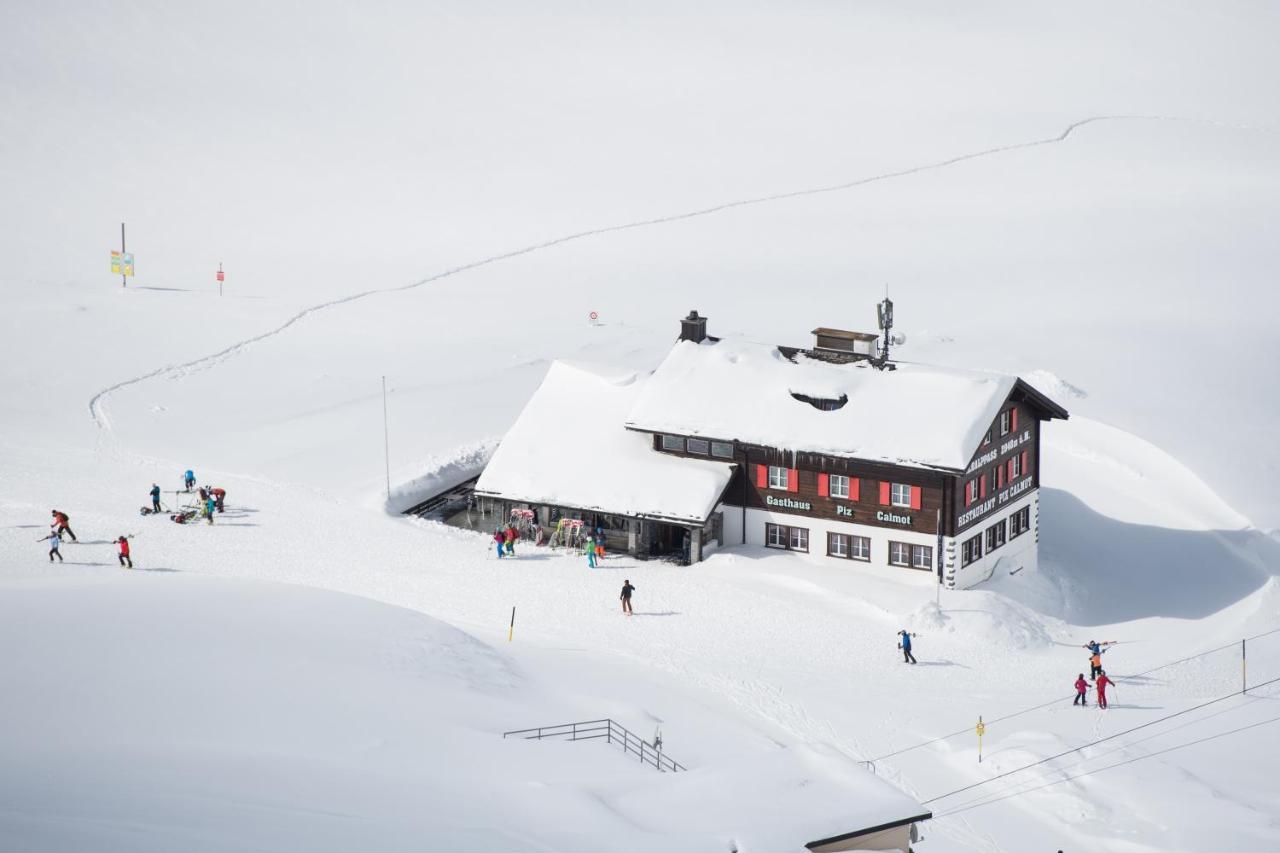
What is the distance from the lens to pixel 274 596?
126 feet

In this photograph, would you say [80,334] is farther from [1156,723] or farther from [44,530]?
[1156,723]

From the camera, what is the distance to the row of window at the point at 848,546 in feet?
160

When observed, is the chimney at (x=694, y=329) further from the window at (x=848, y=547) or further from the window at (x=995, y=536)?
the window at (x=995, y=536)

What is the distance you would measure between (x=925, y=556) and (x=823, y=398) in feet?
19.8

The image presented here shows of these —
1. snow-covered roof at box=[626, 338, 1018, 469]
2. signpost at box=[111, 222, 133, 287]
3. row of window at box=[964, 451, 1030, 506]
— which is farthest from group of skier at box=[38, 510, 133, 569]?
signpost at box=[111, 222, 133, 287]

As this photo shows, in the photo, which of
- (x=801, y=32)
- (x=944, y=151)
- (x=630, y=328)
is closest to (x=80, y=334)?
(x=630, y=328)

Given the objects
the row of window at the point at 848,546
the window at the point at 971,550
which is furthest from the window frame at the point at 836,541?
the window at the point at 971,550

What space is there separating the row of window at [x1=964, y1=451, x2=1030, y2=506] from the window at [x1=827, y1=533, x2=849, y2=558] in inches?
158

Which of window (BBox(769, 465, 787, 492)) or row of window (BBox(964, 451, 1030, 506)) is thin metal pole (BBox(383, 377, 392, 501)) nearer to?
window (BBox(769, 465, 787, 492))

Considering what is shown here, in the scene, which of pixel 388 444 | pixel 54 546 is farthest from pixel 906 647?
pixel 388 444

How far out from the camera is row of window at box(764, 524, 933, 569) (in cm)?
4881

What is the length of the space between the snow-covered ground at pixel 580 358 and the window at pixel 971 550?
4.22 ft

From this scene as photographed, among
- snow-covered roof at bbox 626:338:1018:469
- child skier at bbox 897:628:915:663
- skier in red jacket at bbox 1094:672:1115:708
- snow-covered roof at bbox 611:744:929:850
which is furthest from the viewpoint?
snow-covered roof at bbox 626:338:1018:469

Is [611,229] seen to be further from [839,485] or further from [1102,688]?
[1102,688]
